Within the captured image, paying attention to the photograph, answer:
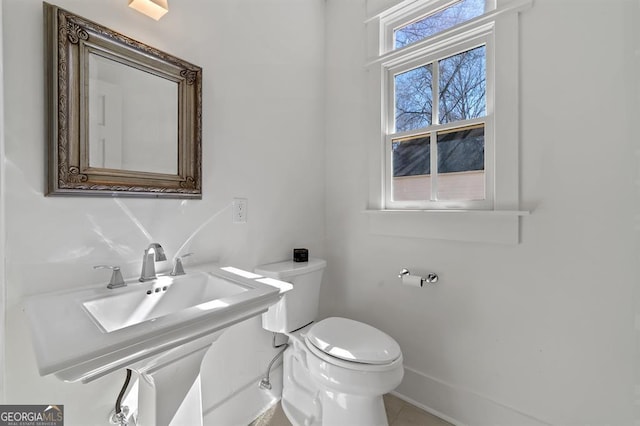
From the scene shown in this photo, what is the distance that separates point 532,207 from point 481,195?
0.21 metres

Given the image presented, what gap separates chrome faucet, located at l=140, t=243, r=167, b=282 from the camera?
3.13 feet

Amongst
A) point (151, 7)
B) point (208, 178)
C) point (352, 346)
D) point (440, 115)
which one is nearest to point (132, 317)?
point (208, 178)

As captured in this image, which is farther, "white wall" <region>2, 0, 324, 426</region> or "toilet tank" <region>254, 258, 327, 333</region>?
"toilet tank" <region>254, 258, 327, 333</region>

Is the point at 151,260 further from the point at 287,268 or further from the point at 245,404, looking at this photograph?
the point at 245,404

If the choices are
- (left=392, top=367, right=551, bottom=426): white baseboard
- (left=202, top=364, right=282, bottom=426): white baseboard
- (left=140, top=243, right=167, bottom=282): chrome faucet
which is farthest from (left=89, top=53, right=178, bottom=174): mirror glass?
(left=392, top=367, right=551, bottom=426): white baseboard

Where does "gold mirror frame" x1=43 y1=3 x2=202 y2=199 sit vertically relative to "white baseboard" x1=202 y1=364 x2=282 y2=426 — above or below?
above

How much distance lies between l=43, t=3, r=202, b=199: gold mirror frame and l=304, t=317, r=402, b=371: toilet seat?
0.90 meters

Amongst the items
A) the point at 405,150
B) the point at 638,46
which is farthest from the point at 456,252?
the point at 638,46

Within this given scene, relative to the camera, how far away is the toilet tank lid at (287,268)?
134 cm

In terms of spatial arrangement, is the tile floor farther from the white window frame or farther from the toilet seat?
the white window frame

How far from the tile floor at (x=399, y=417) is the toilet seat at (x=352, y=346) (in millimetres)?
509

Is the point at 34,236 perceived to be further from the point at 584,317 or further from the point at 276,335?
the point at 584,317

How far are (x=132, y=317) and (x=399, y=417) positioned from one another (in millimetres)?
1359

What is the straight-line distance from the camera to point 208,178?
4.08 ft
